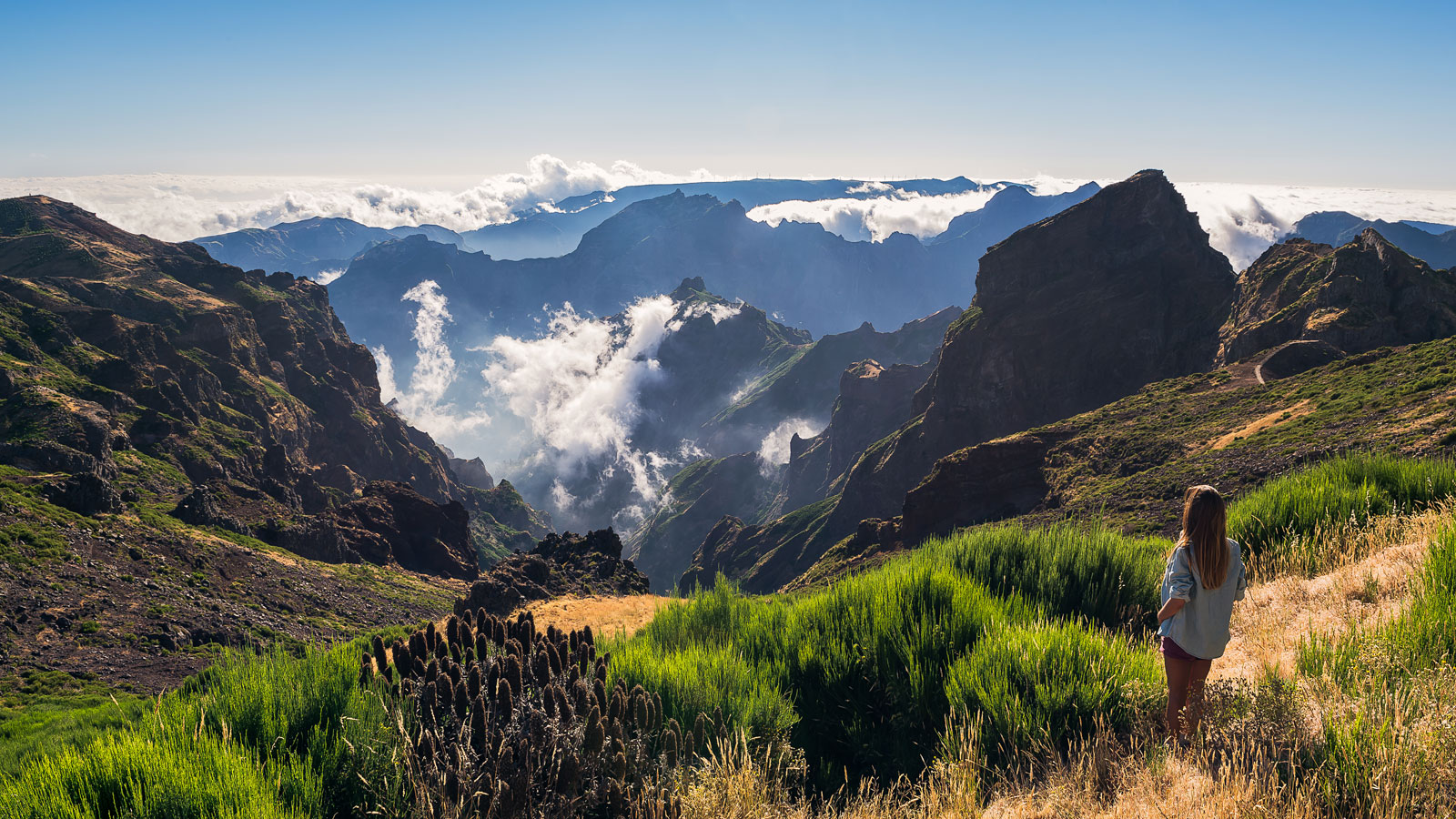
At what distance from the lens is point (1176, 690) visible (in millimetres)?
6133

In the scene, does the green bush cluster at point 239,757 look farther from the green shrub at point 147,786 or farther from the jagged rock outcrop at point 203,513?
the jagged rock outcrop at point 203,513

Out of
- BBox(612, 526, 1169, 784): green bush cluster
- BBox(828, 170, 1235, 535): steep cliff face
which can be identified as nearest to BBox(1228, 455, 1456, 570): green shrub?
BBox(612, 526, 1169, 784): green bush cluster

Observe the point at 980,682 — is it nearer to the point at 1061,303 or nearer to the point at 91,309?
the point at 1061,303

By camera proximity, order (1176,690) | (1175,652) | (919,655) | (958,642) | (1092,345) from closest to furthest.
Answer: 1. (1176,690)
2. (1175,652)
3. (919,655)
4. (958,642)
5. (1092,345)

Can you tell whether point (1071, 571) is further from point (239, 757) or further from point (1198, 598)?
point (239, 757)

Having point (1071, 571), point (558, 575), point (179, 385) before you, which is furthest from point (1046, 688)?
point (179, 385)

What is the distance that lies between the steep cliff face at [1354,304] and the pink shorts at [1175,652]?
205 feet

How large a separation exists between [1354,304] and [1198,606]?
71.8 metres

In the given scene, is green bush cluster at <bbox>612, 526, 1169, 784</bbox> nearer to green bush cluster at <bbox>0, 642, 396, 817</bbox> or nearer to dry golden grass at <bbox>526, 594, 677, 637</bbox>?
green bush cluster at <bbox>0, 642, 396, 817</bbox>

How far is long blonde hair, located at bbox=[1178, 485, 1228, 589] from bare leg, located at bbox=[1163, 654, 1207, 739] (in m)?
0.77

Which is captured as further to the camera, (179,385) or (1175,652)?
(179,385)

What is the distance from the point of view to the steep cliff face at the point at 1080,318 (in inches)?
3526

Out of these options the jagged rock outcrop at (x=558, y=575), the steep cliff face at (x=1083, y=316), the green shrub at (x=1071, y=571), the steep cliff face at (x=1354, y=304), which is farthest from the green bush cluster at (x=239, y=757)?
the steep cliff face at (x=1083, y=316)

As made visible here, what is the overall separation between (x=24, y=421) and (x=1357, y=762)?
298ft
